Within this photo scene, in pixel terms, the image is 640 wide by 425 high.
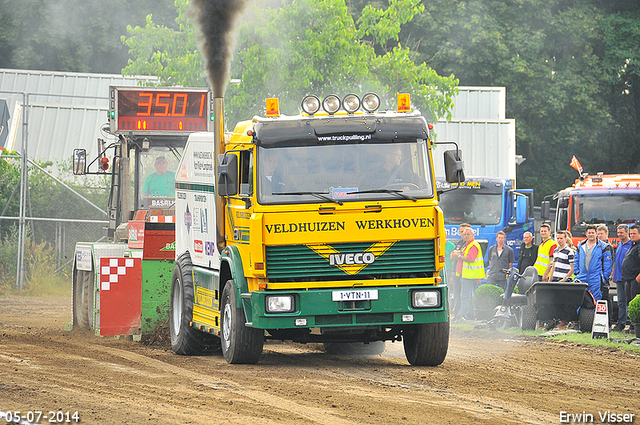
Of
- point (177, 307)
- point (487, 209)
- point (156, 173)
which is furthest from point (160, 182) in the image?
point (487, 209)

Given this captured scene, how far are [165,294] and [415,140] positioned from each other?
16.4 feet

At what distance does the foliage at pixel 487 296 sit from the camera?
17016 millimetres

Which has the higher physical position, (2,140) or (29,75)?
(29,75)

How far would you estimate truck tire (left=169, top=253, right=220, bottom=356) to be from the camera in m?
12.4

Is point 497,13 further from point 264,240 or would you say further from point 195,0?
point 264,240

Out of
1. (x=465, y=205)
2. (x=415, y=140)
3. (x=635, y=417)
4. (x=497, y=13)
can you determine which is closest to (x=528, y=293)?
(x=415, y=140)

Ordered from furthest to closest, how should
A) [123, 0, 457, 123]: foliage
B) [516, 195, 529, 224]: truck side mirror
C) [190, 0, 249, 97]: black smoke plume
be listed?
[516, 195, 529, 224]: truck side mirror → [123, 0, 457, 123]: foliage → [190, 0, 249, 97]: black smoke plume

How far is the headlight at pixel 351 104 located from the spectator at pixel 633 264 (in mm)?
6832

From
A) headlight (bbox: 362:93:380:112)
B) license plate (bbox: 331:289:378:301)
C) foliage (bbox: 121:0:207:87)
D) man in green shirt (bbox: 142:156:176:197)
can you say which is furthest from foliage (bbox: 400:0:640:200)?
license plate (bbox: 331:289:378:301)

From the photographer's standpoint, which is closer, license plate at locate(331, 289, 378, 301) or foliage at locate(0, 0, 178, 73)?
license plate at locate(331, 289, 378, 301)

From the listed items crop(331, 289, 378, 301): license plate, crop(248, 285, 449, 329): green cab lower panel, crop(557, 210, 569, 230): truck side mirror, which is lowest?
crop(248, 285, 449, 329): green cab lower panel

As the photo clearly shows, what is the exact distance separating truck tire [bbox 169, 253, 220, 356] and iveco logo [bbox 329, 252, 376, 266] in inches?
118

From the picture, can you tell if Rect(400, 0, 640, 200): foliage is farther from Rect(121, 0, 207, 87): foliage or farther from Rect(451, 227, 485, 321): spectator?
Rect(451, 227, 485, 321): spectator

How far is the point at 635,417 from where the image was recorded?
A: 7.70 meters
